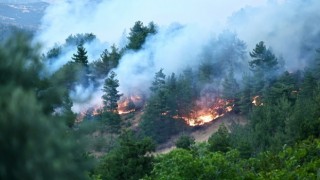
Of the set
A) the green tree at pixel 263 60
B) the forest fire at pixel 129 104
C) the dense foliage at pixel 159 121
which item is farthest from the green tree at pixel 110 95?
the green tree at pixel 263 60

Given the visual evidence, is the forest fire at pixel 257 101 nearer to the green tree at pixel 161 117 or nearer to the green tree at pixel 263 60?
the green tree at pixel 263 60

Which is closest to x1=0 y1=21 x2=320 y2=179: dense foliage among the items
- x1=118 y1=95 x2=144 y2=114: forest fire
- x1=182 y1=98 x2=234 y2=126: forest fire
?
x1=182 y1=98 x2=234 y2=126: forest fire

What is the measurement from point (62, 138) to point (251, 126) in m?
42.6

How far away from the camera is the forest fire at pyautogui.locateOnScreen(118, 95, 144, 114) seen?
65.1 metres

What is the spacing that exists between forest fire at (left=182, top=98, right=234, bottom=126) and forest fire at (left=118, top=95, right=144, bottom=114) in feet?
29.6

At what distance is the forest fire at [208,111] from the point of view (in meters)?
59.2

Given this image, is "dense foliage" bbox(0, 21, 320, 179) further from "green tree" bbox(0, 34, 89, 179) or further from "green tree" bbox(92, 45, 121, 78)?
"green tree" bbox(92, 45, 121, 78)

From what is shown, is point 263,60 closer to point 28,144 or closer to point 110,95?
point 110,95

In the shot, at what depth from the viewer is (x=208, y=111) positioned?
201 feet

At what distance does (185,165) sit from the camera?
1727 centimetres

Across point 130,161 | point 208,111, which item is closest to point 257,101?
point 208,111

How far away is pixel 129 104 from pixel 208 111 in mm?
11264

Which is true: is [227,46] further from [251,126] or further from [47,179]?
[47,179]

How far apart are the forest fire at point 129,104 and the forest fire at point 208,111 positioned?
9.02m
